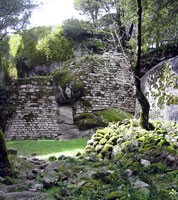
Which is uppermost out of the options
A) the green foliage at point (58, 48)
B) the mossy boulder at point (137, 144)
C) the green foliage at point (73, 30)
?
the green foliage at point (73, 30)

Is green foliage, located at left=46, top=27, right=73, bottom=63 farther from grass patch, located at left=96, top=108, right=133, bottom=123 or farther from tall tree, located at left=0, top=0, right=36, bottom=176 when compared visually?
grass patch, located at left=96, top=108, right=133, bottom=123

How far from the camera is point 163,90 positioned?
10.2 m

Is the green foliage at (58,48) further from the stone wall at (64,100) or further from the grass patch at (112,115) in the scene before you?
the grass patch at (112,115)

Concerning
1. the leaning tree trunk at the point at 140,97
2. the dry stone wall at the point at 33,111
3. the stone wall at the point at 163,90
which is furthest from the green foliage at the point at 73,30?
the leaning tree trunk at the point at 140,97

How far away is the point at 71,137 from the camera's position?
12211 mm

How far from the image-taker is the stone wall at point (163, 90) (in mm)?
9180

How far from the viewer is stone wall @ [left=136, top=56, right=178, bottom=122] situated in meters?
9.18

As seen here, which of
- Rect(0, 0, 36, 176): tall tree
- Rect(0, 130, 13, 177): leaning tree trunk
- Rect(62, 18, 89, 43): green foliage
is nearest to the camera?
Rect(0, 130, 13, 177): leaning tree trunk

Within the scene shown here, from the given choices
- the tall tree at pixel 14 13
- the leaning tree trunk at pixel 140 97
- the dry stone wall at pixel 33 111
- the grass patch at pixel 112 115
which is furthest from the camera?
the tall tree at pixel 14 13

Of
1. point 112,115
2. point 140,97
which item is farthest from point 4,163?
point 112,115

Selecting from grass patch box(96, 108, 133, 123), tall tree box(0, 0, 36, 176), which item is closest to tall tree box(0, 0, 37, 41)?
tall tree box(0, 0, 36, 176)

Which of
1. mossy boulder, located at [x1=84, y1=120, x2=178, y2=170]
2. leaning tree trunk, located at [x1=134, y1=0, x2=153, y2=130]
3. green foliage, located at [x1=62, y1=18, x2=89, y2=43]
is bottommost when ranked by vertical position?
mossy boulder, located at [x1=84, y1=120, x2=178, y2=170]

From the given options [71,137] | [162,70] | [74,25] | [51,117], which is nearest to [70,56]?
[74,25]

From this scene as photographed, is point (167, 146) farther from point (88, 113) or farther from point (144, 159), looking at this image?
point (88, 113)
